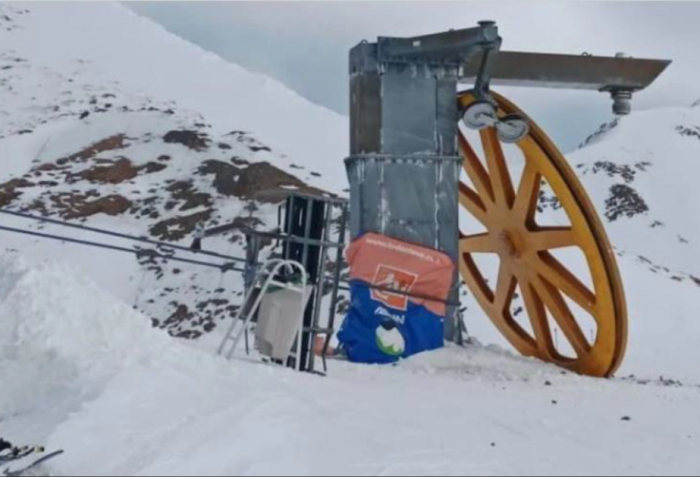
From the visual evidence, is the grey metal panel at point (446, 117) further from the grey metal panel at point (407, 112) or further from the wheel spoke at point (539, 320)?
the wheel spoke at point (539, 320)

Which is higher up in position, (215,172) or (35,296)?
(215,172)

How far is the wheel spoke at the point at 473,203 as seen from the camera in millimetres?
13281

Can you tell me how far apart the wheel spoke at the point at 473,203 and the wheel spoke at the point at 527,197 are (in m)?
0.49

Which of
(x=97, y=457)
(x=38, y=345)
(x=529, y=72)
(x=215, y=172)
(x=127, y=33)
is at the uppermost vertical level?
(x=127, y=33)

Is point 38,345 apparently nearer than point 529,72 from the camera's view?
Yes

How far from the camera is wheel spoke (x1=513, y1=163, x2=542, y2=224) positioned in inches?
497

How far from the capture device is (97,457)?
598cm

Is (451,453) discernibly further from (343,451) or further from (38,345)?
(38,345)

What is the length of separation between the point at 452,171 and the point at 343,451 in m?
6.74

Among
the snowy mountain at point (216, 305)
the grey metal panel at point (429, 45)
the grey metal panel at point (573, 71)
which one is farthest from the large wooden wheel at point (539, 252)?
the snowy mountain at point (216, 305)

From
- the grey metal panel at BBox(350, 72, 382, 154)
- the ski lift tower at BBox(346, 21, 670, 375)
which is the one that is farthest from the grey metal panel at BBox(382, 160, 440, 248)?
the grey metal panel at BBox(350, 72, 382, 154)

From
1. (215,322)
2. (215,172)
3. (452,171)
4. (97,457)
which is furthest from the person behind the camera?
(215,172)

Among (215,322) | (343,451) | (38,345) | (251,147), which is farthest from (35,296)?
(251,147)

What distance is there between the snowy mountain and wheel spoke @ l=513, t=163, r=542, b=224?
1627mm
